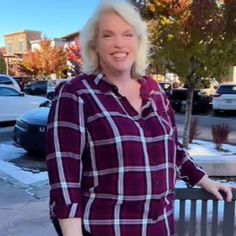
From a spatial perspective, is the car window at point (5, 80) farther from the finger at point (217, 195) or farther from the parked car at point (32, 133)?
the finger at point (217, 195)

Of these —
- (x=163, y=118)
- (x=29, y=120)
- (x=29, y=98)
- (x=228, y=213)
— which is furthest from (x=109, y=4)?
(x=29, y=98)

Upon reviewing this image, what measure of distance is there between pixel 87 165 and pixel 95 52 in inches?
19.1

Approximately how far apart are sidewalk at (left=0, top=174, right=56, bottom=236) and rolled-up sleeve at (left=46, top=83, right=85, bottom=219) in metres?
2.82

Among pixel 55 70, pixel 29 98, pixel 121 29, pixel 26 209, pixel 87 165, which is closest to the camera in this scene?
pixel 87 165

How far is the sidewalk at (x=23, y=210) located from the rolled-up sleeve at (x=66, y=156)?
111 inches

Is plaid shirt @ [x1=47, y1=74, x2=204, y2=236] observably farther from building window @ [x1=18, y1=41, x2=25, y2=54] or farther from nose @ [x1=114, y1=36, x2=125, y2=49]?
building window @ [x1=18, y1=41, x2=25, y2=54]

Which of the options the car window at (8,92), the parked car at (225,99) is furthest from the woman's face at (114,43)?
the parked car at (225,99)

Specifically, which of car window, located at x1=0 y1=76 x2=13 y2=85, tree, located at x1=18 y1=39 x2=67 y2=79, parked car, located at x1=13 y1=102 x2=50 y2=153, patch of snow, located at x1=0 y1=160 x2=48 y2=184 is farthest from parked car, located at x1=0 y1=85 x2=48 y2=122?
tree, located at x1=18 y1=39 x2=67 y2=79

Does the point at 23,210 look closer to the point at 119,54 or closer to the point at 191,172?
the point at 191,172

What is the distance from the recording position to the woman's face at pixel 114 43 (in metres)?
1.95

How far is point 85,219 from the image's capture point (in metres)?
1.85

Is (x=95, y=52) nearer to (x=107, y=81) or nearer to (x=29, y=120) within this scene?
(x=107, y=81)

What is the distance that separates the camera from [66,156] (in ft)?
5.90

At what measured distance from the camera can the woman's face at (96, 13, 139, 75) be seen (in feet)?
6.41
